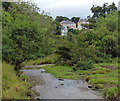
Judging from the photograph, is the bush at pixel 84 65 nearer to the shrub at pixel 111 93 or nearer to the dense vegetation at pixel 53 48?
the dense vegetation at pixel 53 48

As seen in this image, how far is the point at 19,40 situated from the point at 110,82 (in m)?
7.42

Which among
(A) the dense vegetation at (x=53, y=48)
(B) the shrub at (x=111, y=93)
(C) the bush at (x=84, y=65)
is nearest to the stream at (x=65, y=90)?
(B) the shrub at (x=111, y=93)

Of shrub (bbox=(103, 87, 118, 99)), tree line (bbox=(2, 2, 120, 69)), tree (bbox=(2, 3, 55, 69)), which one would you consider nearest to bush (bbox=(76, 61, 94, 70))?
tree line (bbox=(2, 2, 120, 69))

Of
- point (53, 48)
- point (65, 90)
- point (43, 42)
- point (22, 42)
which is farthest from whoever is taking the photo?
point (53, 48)

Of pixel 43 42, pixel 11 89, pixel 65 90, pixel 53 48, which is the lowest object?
pixel 65 90

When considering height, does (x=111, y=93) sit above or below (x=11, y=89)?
below

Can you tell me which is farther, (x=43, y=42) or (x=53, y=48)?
(x=53, y=48)

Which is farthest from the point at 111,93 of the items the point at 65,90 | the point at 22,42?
the point at 22,42

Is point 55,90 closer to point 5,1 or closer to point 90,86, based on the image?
point 90,86

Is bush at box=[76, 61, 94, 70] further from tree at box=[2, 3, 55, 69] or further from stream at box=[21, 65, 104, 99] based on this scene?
tree at box=[2, 3, 55, 69]

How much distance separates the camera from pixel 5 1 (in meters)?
25.3

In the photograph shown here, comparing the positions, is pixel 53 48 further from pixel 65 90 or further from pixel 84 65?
pixel 65 90

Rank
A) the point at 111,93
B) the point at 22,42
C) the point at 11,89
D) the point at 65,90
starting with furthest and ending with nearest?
the point at 22,42 < the point at 65,90 < the point at 111,93 < the point at 11,89

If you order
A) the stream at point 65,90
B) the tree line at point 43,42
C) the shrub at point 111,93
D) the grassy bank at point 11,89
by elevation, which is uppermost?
the tree line at point 43,42
